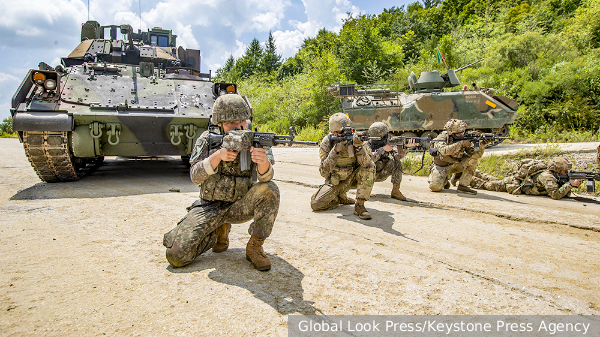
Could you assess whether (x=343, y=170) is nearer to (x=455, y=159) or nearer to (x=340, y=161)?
(x=340, y=161)

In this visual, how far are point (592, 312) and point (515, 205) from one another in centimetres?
332

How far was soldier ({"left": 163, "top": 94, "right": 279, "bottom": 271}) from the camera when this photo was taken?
2.79m

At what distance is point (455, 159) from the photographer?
634 centimetres

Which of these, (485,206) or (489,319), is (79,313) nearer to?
(489,319)

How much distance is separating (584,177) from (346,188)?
3.56 metres

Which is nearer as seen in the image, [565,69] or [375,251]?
[375,251]

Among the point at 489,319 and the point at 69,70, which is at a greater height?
the point at 69,70

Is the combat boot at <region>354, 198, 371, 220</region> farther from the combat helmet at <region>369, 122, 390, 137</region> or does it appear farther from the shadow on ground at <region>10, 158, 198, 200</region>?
the shadow on ground at <region>10, 158, 198, 200</region>

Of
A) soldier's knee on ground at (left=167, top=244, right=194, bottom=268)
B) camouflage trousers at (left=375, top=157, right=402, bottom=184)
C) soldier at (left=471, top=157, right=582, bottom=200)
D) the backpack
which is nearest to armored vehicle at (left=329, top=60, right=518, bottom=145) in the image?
soldier at (left=471, top=157, right=582, bottom=200)

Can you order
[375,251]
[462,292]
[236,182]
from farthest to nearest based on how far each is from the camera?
[375,251] → [236,182] → [462,292]

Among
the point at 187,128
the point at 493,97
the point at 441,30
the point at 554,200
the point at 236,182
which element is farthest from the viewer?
the point at 441,30

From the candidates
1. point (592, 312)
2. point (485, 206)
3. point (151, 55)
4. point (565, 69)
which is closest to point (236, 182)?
point (592, 312)

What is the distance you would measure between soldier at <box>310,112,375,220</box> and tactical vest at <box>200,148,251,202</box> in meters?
1.86

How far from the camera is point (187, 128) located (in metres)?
6.48
